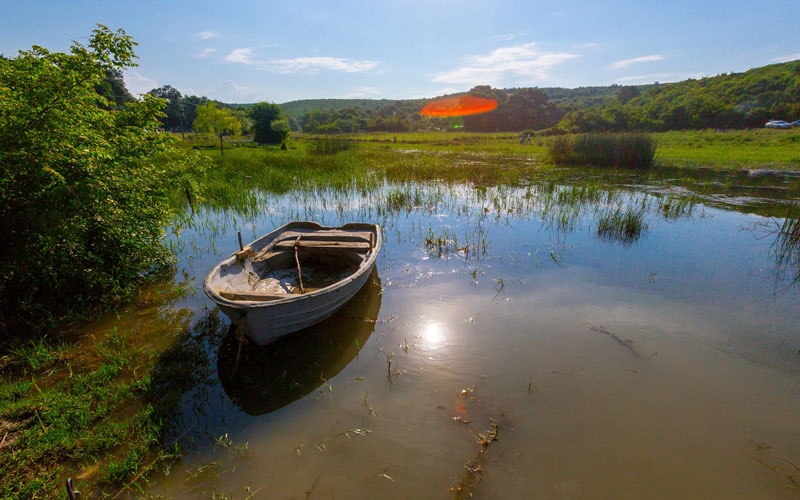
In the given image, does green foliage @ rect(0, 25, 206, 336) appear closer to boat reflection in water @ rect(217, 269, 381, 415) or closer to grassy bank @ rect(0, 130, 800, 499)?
grassy bank @ rect(0, 130, 800, 499)

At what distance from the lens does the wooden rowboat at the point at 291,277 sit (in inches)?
179

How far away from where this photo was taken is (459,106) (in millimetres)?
116812

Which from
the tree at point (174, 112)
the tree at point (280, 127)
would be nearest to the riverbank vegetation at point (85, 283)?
the tree at point (280, 127)

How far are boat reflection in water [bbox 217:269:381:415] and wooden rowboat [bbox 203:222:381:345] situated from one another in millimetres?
357

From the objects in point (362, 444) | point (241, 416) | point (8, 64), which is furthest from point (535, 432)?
point (8, 64)

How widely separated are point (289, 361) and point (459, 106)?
124660 mm

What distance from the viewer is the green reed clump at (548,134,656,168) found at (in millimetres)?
21516

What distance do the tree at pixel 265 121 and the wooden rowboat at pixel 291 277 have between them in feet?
145

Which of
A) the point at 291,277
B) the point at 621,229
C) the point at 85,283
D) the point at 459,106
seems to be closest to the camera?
the point at 85,283

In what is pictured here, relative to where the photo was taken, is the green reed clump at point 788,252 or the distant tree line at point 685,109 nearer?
the green reed clump at point 788,252

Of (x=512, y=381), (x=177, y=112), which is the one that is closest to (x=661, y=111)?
(x=512, y=381)

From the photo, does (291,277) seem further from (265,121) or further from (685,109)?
(685,109)

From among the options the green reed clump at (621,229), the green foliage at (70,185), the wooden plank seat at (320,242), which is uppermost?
the green foliage at (70,185)

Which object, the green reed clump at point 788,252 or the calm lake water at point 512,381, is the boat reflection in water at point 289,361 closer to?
the calm lake water at point 512,381
